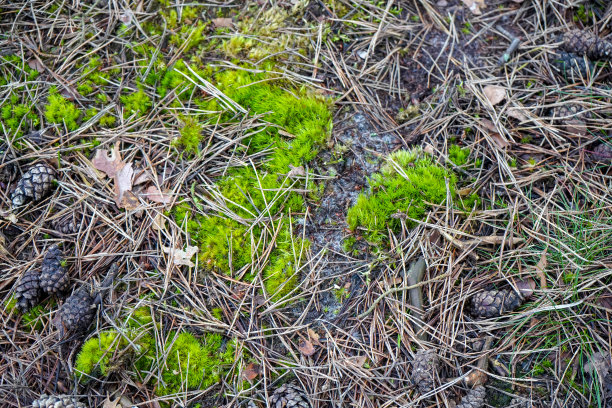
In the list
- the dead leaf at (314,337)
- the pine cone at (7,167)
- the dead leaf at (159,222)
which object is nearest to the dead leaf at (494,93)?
the dead leaf at (314,337)

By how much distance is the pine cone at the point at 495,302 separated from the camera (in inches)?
94.5

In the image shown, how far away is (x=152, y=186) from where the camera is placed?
2.85 meters

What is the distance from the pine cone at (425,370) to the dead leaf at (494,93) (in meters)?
1.82

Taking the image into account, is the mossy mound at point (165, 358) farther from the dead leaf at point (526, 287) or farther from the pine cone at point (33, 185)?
the dead leaf at point (526, 287)

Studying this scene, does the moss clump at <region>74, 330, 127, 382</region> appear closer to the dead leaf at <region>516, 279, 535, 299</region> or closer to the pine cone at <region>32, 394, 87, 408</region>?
the pine cone at <region>32, 394, 87, 408</region>

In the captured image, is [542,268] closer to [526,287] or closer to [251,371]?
[526,287]

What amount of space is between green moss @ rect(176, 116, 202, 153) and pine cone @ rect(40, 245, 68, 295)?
3.52 ft

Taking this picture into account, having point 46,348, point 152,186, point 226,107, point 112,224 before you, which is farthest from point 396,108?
point 46,348

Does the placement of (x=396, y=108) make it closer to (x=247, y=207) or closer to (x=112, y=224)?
(x=247, y=207)

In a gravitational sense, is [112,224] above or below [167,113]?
below

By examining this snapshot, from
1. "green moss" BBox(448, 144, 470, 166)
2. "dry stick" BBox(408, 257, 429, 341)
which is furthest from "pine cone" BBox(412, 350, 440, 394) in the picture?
"green moss" BBox(448, 144, 470, 166)

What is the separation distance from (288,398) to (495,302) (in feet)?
4.25

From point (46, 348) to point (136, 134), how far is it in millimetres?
1481

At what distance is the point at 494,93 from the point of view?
3008 mm
